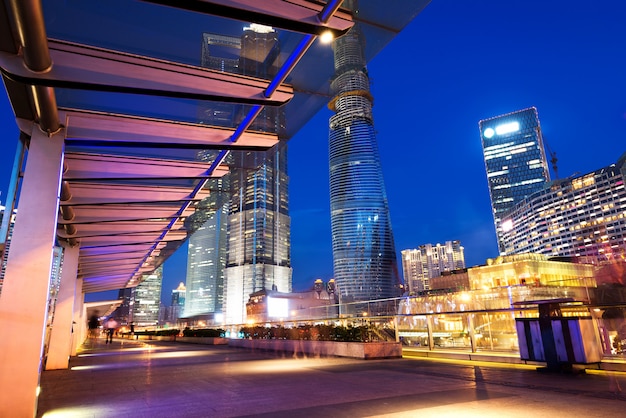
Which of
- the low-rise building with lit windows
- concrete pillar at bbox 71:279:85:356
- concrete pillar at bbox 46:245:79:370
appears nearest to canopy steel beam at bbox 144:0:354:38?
the low-rise building with lit windows

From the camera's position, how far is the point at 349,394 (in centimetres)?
678

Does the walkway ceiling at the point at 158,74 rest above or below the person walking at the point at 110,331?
above

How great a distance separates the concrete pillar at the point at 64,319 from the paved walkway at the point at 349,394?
528 cm

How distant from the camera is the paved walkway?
5.43m

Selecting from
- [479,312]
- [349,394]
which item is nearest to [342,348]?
[479,312]

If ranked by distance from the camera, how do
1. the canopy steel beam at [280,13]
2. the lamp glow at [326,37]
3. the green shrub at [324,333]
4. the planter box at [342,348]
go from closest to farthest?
the canopy steel beam at [280,13], the lamp glow at [326,37], the planter box at [342,348], the green shrub at [324,333]

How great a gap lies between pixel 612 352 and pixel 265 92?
9649mm

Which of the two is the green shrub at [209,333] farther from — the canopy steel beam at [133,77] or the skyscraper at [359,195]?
the skyscraper at [359,195]

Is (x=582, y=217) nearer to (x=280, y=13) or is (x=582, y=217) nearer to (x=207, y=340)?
(x=207, y=340)

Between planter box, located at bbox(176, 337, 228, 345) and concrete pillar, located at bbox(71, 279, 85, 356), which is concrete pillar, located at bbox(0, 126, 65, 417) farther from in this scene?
planter box, located at bbox(176, 337, 228, 345)

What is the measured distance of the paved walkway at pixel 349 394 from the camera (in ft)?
17.8

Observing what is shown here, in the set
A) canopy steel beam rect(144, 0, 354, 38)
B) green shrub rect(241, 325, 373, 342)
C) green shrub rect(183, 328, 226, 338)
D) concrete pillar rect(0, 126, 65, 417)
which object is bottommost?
green shrub rect(183, 328, 226, 338)

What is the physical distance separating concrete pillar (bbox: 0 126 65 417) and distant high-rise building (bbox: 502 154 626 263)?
158 m

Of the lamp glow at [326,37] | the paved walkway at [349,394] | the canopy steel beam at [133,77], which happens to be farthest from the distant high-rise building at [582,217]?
the lamp glow at [326,37]
